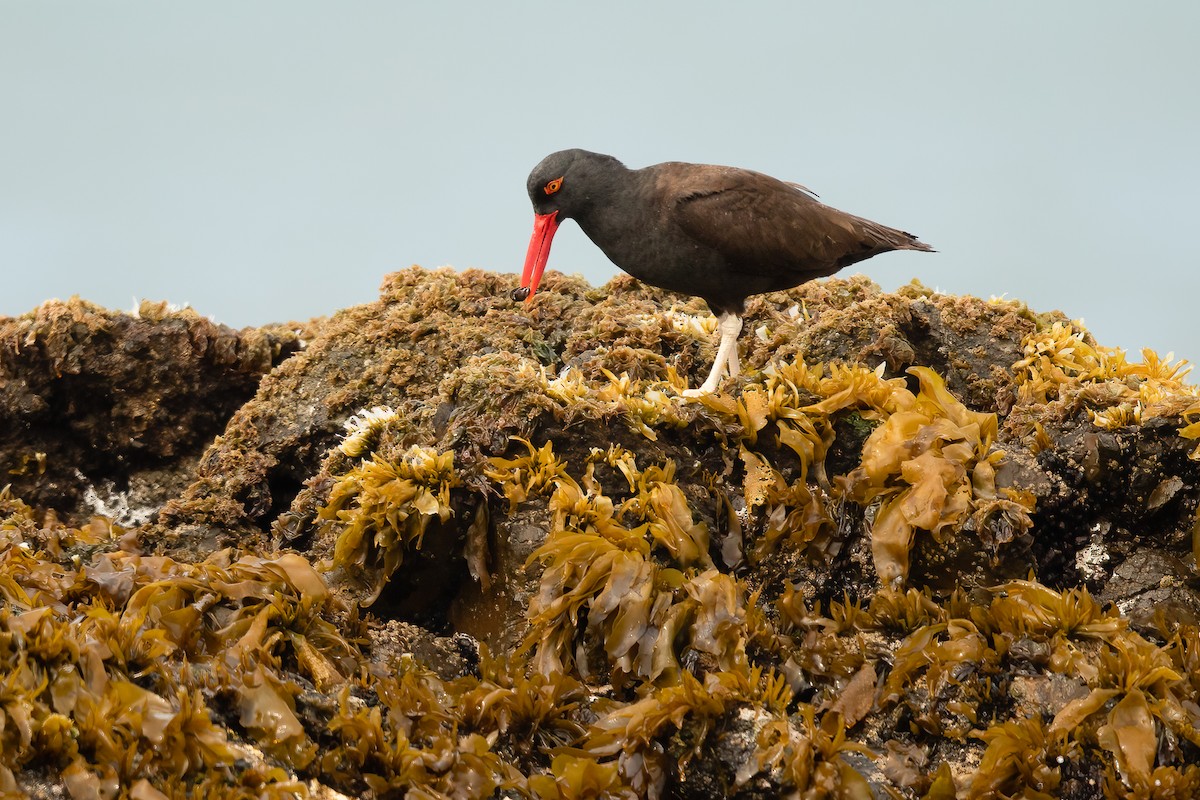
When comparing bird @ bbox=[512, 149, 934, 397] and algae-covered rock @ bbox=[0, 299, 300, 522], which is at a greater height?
bird @ bbox=[512, 149, 934, 397]

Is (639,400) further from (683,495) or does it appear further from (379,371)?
(379,371)

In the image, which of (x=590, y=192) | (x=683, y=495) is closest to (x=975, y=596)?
(x=683, y=495)

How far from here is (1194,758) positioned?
3.48 meters

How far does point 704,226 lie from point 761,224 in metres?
0.32

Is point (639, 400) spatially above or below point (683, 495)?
above

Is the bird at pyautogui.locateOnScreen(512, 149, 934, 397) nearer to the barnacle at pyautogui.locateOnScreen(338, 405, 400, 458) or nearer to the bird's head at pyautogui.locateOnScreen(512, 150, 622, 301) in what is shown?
the bird's head at pyautogui.locateOnScreen(512, 150, 622, 301)

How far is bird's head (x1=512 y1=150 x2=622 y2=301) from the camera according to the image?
5730 mm

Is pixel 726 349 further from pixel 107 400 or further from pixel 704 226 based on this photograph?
pixel 107 400

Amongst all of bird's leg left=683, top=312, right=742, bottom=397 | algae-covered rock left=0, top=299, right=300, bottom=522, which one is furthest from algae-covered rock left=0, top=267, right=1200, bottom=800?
algae-covered rock left=0, top=299, right=300, bottom=522

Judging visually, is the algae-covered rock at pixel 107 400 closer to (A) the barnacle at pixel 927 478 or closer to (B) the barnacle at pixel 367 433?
(B) the barnacle at pixel 367 433

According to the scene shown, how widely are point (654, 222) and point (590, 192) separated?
397 mm

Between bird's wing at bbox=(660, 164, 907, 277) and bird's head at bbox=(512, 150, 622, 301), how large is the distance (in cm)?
39

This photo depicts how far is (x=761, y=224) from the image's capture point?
561cm

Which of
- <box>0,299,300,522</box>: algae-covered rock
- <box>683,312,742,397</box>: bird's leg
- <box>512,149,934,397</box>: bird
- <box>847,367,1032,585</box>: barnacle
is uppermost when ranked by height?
<box>512,149,934,397</box>: bird
